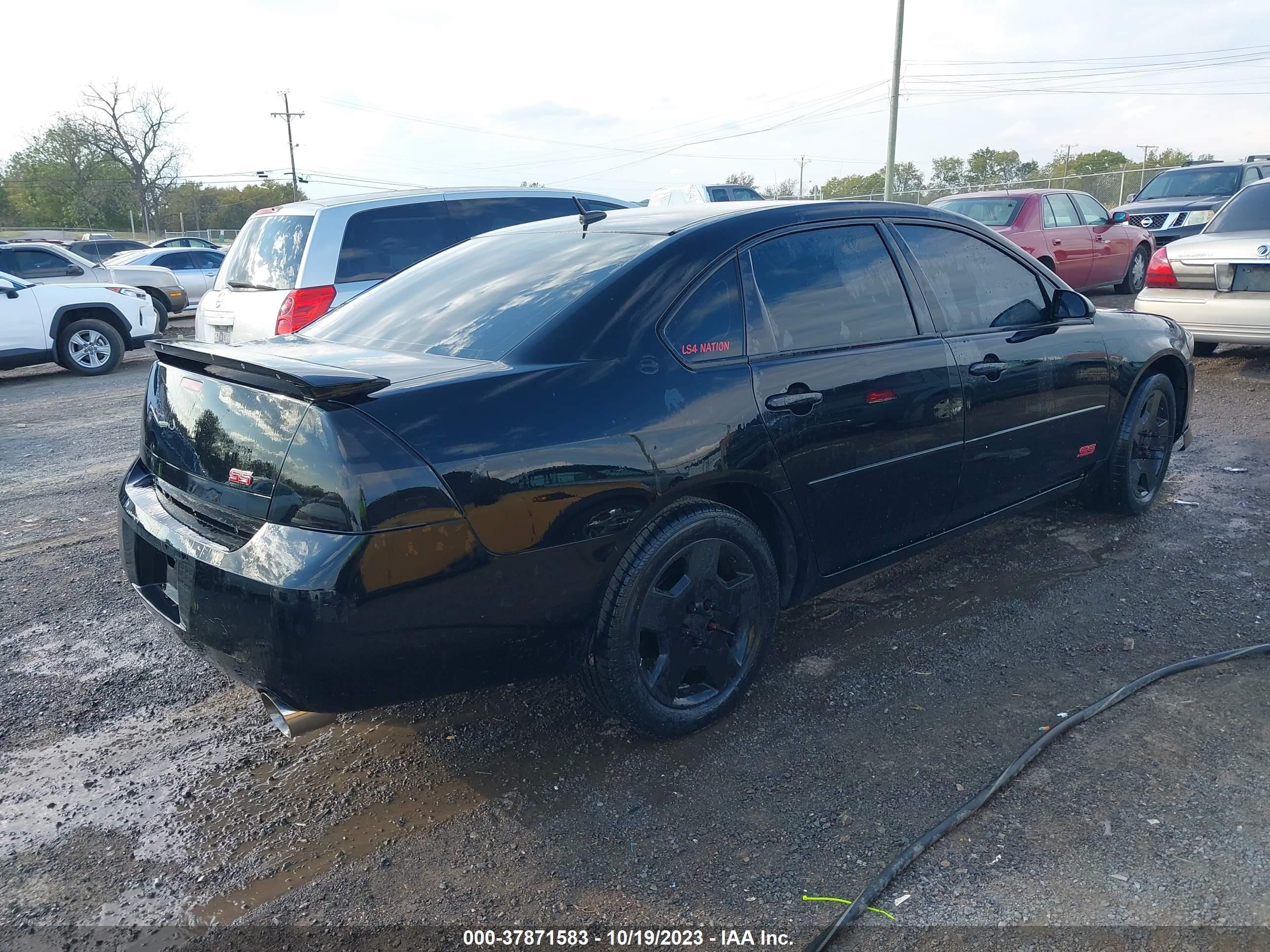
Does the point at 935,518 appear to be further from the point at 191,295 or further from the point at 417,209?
the point at 191,295

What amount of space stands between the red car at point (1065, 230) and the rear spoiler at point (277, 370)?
10600mm

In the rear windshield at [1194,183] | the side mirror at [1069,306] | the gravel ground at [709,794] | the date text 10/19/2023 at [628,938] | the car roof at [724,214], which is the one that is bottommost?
the date text 10/19/2023 at [628,938]

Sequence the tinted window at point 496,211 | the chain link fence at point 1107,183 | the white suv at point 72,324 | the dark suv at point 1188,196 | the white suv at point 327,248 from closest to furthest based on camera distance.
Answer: the white suv at point 327,248 < the tinted window at point 496,211 < the white suv at point 72,324 < the dark suv at point 1188,196 < the chain link fence at point 1107,183

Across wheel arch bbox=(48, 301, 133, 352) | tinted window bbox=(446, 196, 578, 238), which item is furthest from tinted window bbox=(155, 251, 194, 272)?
tinted window bbox=(446, 196, 578, 238)

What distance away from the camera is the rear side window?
41.0 ft

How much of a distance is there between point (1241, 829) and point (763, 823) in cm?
126

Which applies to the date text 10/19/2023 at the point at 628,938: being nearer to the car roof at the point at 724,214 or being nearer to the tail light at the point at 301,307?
the car roof at the point at 724,214

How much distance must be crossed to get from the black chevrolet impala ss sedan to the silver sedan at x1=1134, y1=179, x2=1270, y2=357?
4.90 metres

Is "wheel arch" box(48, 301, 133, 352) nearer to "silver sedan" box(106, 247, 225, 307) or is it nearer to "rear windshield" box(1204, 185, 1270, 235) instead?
"silver sedan" box(106, 247, 225, 307)

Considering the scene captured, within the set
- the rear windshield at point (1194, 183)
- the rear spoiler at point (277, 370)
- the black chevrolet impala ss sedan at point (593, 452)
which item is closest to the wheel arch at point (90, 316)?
the black chevrolet impala ss sedan at point (593, 452)

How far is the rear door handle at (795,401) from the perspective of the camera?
3094 mm

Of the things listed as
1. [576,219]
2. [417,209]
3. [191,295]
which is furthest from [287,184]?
[576,219]

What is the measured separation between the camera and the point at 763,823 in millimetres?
2645

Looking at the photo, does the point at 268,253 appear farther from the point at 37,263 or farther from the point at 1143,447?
the point at 37,263
